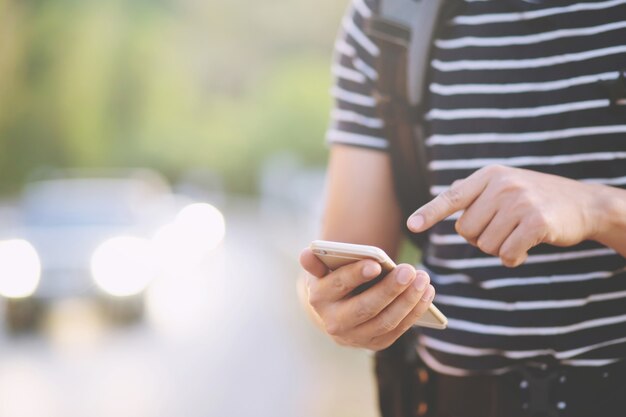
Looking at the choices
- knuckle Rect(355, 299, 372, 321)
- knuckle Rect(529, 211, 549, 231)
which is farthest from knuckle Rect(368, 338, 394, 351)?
knuckle Rect(529, 211, 549, 231)

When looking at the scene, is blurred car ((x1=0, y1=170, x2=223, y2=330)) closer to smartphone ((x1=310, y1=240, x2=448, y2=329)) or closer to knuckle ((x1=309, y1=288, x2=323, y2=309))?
knuckle ((x1=309, y1=288, x2=323, y2=309))

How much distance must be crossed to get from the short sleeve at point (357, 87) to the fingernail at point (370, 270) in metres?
0.57

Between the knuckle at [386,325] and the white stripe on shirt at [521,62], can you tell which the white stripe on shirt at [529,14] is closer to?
the white stripe on shirt at [521,62]

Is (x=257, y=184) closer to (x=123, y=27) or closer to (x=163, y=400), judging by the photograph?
(x=123, y=27)

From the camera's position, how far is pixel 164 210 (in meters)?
18.6

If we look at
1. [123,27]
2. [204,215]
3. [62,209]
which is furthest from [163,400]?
[123,27]

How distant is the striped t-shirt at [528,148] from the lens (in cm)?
155

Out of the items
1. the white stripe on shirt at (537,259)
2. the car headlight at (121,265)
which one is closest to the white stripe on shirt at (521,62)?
the white stripe on shirt at (537,259)

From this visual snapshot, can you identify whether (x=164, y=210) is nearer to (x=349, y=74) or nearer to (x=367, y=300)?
(x=349, y=74)

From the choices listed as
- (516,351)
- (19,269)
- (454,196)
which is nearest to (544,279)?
(516,351)

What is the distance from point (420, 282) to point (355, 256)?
0.37 feet

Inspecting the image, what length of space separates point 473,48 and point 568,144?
271mm

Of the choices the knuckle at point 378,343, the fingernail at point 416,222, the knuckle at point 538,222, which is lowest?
the knuckle at point 378,343

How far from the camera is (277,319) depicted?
11266 millimetres
